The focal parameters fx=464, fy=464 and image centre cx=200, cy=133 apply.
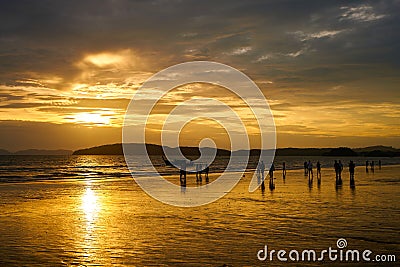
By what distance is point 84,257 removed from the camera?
13617mm

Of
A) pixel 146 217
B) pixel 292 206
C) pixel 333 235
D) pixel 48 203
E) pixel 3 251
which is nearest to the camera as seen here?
pixel 3 251

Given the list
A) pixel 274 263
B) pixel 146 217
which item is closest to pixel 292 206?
pixel 146 217

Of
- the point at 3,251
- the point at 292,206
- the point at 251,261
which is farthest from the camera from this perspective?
the point at 292,206

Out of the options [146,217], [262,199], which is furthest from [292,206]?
[146,217]

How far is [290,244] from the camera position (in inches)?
588

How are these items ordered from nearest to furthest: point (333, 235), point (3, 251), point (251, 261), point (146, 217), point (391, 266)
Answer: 1. point (391, 266)
2. point (251, 261)
3. point (3, 251)
4. point (333, 235)
5. point (146, 217)

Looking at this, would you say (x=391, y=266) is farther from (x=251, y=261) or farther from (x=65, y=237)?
(x=65, y=237)

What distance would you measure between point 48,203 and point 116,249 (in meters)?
15.5

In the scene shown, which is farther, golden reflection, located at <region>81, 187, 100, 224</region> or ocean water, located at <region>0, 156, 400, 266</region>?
golden reflection, located at <region>81, 187, 100, 224</region>

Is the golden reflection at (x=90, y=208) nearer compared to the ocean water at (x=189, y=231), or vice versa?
the ocean water at (x=189, y=231)

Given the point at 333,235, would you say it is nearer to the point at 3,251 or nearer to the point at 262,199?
the point at 3,251

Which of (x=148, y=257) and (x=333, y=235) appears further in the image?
(x=333, y=235)

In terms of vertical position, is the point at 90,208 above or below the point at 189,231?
above

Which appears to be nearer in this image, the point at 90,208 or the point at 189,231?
the point at 189,231
